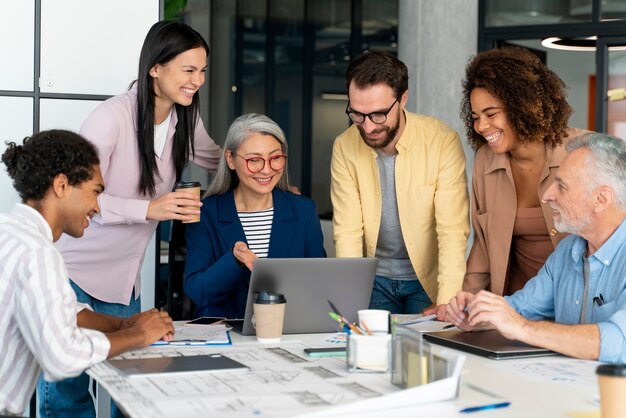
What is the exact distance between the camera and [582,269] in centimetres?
268

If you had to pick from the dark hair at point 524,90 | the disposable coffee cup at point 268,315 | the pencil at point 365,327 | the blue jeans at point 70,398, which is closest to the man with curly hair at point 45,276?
the disposable coffee cup at point 268,315

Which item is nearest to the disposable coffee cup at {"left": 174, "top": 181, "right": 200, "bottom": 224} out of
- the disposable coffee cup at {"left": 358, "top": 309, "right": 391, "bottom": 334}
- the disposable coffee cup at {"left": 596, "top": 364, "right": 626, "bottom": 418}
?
the disposable coffee cup at {"left": 358, "top": 309, "right": 391, "bottom": 334}

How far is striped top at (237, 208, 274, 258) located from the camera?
3289 mm

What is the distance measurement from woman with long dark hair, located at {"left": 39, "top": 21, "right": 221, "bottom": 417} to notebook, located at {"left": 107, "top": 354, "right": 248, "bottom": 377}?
82 cm

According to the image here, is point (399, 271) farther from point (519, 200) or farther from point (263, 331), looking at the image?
point (263, 331)

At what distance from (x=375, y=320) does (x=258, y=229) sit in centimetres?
109

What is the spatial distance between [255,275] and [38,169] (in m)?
0.71

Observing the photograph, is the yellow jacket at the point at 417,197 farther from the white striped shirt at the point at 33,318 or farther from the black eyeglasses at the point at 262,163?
the white striped shirt at the point at 33,318

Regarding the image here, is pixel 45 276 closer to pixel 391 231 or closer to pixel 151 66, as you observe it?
pixel 151 66

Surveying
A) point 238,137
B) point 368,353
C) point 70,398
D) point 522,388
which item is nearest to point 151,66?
point 238,137

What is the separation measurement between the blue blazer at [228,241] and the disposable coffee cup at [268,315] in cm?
43

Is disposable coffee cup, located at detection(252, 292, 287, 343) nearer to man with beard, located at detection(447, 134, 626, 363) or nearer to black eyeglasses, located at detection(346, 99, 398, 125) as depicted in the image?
man with beard, located at detection(447, 134, 626, 363)

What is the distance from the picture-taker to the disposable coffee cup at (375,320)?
231 centimetres

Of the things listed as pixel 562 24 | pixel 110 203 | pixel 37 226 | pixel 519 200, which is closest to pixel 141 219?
pixel 110 203
